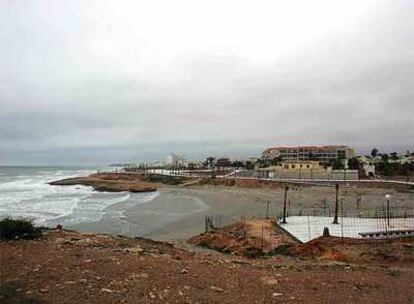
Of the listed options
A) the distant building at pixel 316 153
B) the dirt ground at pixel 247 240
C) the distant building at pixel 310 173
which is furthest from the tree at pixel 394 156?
the dirt ground at pixel 247 240

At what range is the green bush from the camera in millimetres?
12273

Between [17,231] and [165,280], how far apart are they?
5892 millimetres

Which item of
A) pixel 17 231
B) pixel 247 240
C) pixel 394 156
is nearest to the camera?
pixel 17 231

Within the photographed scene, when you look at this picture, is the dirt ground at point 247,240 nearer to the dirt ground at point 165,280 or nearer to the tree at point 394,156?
the dirt ground at point 165,280

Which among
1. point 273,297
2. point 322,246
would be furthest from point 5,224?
point 322,246

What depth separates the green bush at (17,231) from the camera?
12.3 meters

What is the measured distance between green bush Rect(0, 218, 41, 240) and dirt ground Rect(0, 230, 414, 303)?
535 millimetres

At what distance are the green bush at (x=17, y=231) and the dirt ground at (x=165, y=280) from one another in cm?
53

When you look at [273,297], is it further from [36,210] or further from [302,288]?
[36,210]

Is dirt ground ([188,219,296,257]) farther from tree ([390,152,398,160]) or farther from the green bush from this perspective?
tree ([390,152,398,160])

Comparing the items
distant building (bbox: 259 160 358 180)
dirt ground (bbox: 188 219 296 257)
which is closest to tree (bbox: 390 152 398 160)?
distant building (bbox: 259 160 358 180)

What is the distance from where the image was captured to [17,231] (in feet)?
41.0

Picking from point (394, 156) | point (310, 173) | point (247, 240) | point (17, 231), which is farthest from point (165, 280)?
point (394, 156)

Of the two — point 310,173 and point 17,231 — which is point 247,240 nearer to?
point 17,231
